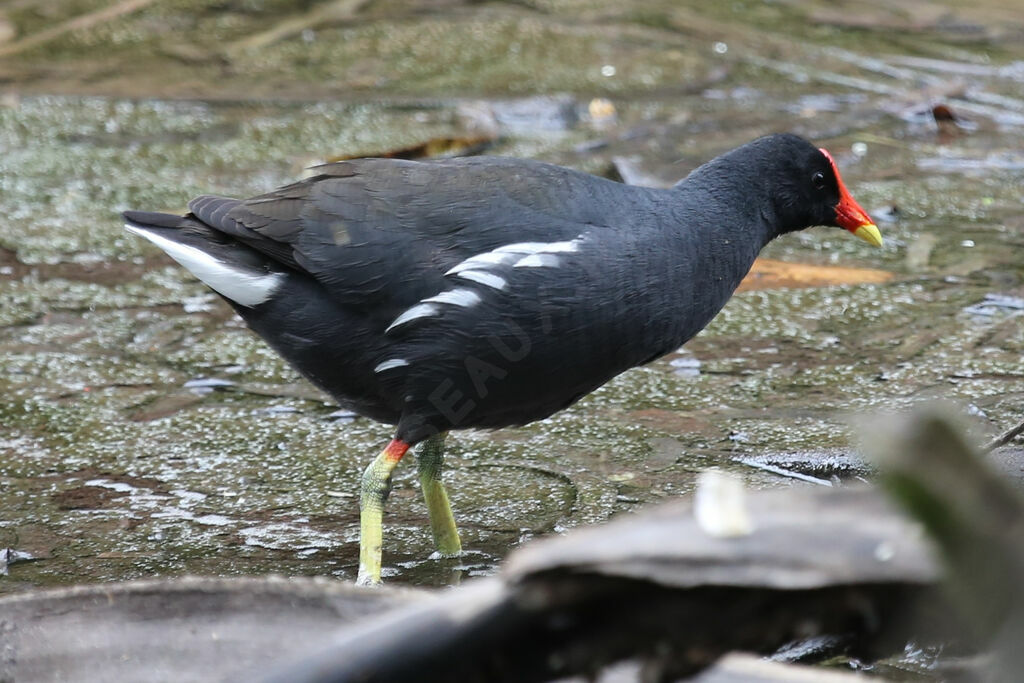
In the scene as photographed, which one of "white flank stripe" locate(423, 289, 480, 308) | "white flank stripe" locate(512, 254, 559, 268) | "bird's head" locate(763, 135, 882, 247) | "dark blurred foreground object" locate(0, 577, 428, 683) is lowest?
"dark blurred foreground object" locate(0, 577, 428, 683)

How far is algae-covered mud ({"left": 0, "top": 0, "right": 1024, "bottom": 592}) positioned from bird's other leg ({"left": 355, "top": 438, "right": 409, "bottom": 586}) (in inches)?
4.7

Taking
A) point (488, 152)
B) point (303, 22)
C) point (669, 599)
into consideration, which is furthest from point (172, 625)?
point (303, 22)

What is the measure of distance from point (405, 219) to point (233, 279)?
0.45 m

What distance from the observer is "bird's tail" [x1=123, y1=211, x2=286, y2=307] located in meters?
2.89

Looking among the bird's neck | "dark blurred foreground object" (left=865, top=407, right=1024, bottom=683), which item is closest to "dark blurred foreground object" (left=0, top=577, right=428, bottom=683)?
"dark blurred foreground object" (left=865, top=407, right=1024, bottom=683)

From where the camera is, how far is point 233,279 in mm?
2902

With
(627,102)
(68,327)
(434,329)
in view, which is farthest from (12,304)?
(627,102)

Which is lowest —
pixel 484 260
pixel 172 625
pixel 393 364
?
pixel 172 625

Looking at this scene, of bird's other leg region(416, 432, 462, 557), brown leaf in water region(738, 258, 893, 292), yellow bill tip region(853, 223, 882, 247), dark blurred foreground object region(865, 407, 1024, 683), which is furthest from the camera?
brown leaf in water region(738, 258, 893, 292)

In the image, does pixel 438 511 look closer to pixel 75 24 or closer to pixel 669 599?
pixel 669 599

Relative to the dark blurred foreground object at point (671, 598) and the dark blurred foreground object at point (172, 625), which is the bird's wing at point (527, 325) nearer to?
the dark blurred foreground object at point (172, 625)

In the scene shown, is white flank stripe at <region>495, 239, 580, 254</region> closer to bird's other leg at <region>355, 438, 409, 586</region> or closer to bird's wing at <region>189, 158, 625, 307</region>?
bird's wing at <region>189, 158, 625, 307</region>

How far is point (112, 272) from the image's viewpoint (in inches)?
183

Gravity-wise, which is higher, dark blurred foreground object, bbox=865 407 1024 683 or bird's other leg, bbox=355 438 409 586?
dark blurred foreground object, bbox=865 407 1024 683
